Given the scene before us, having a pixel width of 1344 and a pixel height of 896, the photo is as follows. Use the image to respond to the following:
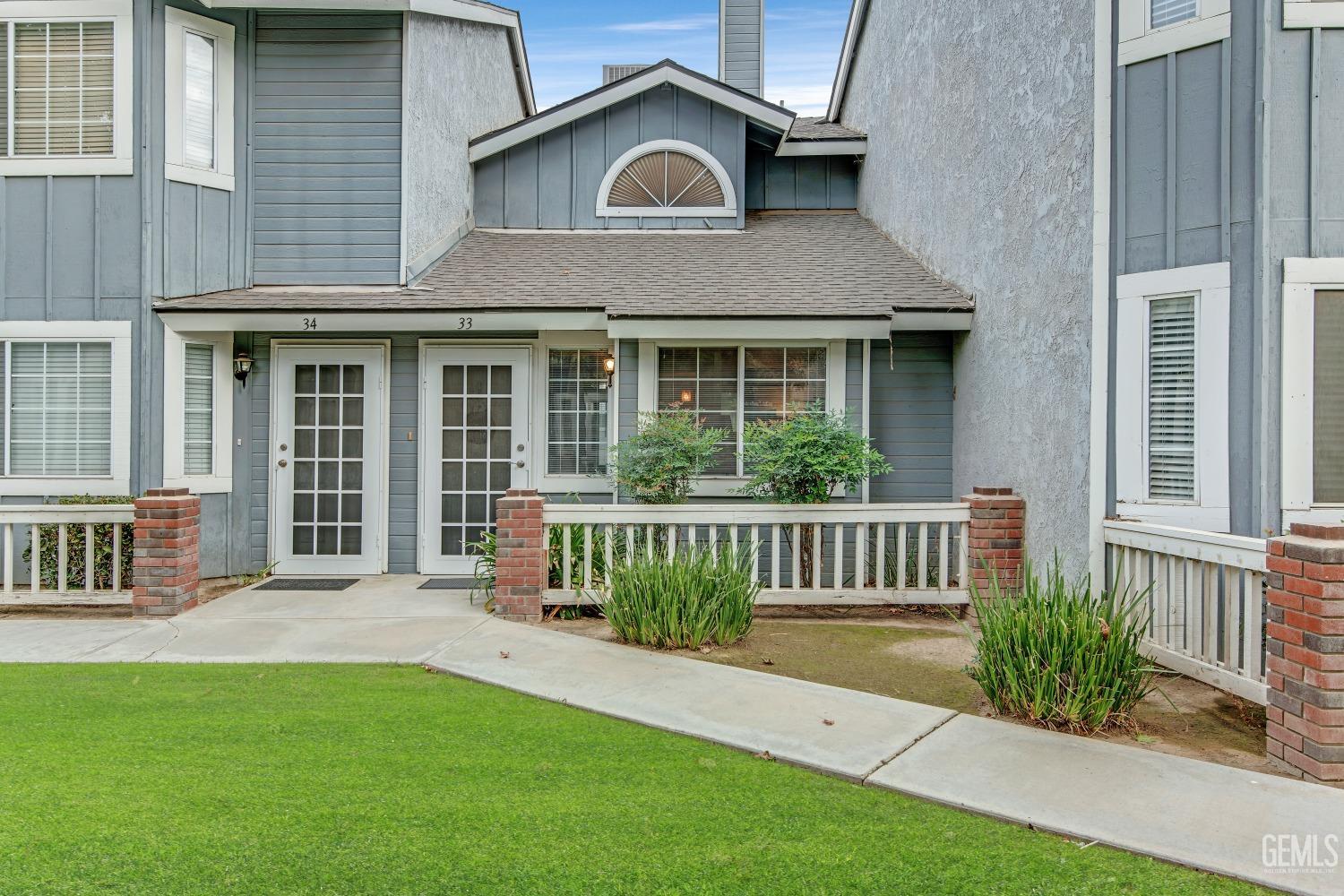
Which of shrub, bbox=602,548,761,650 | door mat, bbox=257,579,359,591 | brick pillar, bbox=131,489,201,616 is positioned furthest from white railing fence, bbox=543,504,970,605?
brick pillar, bbox=131,489,201,616

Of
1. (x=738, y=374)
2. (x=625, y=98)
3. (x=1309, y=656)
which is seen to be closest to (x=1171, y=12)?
(x=1309, y=656)

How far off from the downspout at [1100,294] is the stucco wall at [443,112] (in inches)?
251

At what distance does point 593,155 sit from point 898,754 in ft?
28.0

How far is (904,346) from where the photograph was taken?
856 cm

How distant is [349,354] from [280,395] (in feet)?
2.64

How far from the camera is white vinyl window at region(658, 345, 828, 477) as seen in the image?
8.40 metres

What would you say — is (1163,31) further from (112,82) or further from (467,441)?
(112,82)

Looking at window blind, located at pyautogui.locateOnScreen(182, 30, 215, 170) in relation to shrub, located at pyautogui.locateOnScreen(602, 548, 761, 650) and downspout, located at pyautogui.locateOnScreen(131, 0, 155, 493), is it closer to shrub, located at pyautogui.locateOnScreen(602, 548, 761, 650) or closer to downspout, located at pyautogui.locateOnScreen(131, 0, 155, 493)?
downspout, located at pyautogui.locateOnScreen(131, 0, 155, 493)

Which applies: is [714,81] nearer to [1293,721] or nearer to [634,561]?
[634,561]

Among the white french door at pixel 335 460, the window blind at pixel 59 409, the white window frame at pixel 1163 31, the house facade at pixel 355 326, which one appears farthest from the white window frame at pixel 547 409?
the white window frame at pixel 1163 31

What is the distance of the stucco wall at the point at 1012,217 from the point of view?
5836 mm

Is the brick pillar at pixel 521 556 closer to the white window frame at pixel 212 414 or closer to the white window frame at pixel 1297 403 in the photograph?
the white window frame at pixel 212 414

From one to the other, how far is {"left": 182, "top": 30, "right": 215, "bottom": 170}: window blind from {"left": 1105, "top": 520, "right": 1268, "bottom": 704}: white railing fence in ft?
28.2

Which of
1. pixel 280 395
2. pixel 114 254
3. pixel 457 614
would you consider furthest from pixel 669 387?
pixel 114 254
